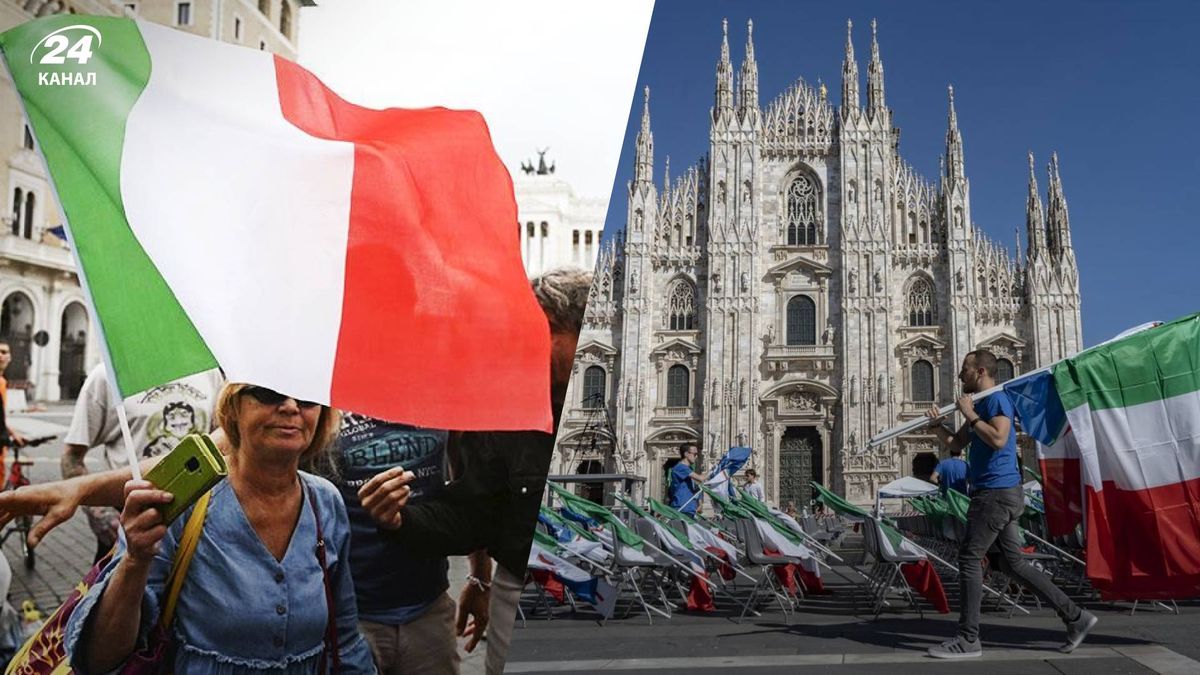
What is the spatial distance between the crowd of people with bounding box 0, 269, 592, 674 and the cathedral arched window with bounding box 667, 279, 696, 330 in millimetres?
445

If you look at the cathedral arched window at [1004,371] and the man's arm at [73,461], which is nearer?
the man's arm at [73,461]

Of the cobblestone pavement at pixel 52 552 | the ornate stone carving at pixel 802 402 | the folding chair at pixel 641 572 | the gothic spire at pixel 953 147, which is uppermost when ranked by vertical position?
the gothic spire at pixel 953 147

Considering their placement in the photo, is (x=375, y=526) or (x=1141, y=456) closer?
(x=375, y=526)

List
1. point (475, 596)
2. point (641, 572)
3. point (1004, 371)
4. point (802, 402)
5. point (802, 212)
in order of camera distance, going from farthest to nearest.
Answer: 1. point (641, 572)
2. point (802, 212)
3. point (802, 402)
4. point (1004, 371)
5. point (475, 596)

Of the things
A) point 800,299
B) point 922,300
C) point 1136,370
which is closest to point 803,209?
point 800,299

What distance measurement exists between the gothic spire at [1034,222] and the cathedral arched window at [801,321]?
0.43 m

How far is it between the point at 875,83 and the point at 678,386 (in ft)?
2.16

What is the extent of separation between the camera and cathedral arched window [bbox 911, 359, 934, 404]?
1.58m

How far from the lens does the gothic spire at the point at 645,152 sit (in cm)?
151

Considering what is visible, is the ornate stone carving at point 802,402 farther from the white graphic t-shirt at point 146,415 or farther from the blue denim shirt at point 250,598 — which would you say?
the white graphic t-shirt at point 146,415

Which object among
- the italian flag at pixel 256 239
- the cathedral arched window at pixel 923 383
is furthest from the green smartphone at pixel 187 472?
the cathedral arched window at pixel 923 383

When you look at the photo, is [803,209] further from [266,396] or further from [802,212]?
[266,396]

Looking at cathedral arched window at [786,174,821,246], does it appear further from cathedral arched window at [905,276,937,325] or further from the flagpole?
the flagpole

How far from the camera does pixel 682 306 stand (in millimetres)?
1654
